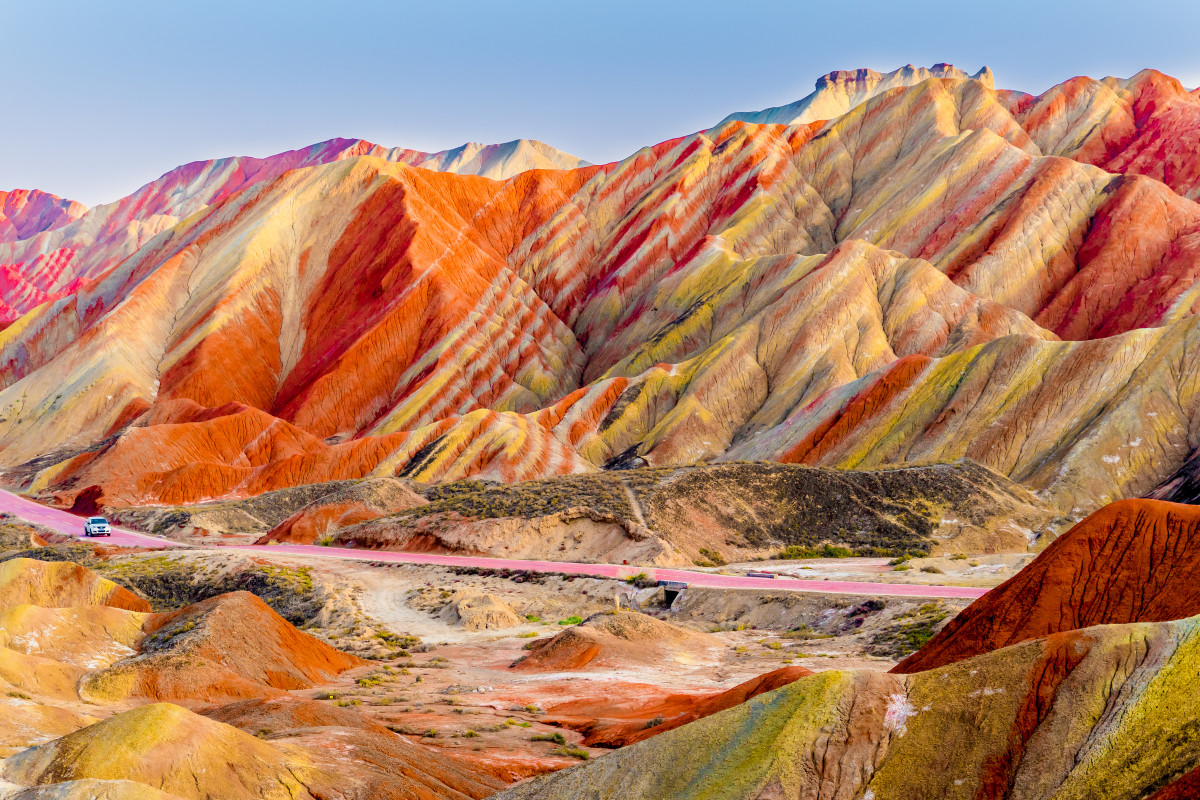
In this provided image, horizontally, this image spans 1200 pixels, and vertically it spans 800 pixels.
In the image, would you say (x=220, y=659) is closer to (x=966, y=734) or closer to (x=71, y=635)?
(x=71, y=635)

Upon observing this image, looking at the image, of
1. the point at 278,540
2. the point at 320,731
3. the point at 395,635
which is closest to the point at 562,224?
the point at 278,540

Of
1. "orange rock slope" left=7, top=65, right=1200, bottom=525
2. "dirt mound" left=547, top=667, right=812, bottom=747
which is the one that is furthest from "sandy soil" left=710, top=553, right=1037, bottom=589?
"orange rock slope" left=7, top=65, right=1200, bottom=525

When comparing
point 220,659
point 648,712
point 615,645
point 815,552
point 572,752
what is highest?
point 648,712

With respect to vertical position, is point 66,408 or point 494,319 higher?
point 494,319

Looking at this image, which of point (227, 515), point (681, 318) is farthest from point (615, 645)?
point (681, 318)

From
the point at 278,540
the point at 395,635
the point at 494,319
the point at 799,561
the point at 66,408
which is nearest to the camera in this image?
the point at 395,635

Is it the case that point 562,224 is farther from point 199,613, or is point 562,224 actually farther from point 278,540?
point 199,613

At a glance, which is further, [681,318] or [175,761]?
[681,318]
